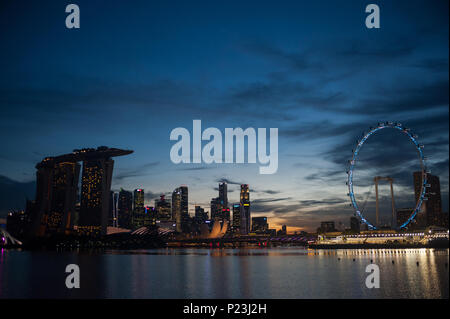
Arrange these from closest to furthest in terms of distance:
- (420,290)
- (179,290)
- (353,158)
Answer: (420,290) < (179,290) < (353,158)

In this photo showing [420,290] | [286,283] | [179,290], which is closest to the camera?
[420,290]

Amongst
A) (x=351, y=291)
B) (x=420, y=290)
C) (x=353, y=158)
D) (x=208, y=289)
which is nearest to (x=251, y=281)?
(x=208, y=289)

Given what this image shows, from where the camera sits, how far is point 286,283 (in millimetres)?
65625

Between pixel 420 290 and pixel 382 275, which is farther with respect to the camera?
pixel 382 275
